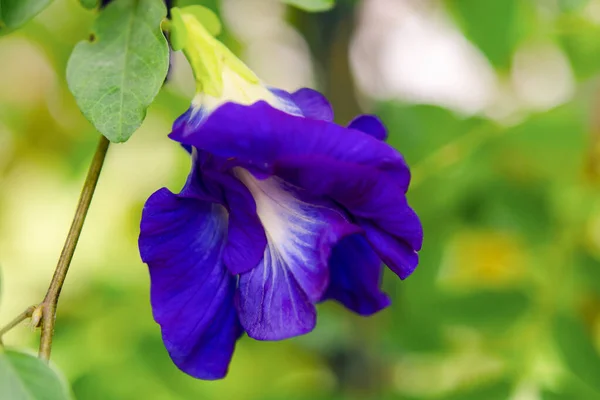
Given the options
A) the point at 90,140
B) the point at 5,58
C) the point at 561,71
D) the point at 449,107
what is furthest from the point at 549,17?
the point at 5,58

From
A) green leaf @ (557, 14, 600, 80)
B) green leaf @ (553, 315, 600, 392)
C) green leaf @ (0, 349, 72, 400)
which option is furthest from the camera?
green leaf @ (557, 14, 600, 80)

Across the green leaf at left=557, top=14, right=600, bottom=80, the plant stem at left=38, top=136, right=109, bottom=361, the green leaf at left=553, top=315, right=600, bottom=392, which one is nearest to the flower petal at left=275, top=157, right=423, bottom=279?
the plant stem at left=38, top=136, right=109, bottom=361

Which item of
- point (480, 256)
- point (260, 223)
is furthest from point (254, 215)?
point (480, 256)

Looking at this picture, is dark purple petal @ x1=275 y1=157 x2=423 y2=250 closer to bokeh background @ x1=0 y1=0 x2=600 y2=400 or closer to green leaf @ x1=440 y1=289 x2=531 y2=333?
bokeh background @ x1=0 y1=0 x2=600 y2=400

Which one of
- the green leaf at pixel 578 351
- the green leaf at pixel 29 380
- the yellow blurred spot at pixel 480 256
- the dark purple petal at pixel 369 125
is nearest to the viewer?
the green leaf at pixel 29 380

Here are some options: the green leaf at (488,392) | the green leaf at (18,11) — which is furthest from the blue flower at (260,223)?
the green leaf at (488,392)

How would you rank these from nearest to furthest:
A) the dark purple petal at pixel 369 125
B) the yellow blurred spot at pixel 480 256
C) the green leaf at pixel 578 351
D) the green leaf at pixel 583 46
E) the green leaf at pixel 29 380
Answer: the green leaf at pixel 29 380
the dark purple petal at pixel 369 125
the green leaf at pixel 578 351
the green leaf at pixel 583 46
the yellow blurred spot at pixel 480 256

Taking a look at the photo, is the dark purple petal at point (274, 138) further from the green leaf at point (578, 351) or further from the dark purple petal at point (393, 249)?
the green leaf at point (578, 351)
